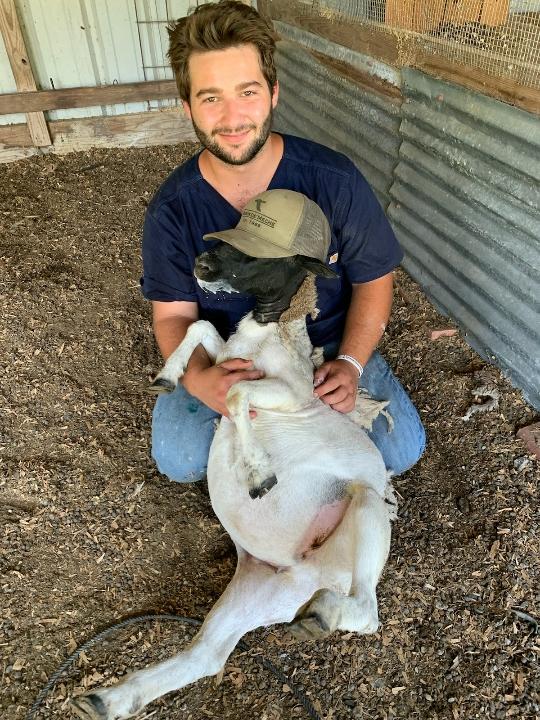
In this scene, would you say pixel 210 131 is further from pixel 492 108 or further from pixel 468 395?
pixel 468 395

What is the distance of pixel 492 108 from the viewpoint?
320cm

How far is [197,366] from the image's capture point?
2.58 m

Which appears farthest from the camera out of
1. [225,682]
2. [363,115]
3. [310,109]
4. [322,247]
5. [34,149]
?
[34,149]

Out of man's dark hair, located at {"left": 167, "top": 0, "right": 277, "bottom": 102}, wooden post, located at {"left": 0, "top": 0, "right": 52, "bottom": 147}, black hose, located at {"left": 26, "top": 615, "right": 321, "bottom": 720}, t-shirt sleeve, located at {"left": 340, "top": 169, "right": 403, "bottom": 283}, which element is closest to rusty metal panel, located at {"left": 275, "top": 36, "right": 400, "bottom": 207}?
t-shirt sleeve, located at {"left": 340, "top": 169, "right": 403, "bottom": 283}

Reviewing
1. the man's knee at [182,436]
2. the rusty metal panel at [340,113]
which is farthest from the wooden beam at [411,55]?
the man's knee at [182,436]

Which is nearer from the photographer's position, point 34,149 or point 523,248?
point 523,248

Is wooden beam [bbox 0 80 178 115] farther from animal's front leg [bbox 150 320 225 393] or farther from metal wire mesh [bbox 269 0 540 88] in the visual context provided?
animal's front leg [bbox 150 320 225 393]

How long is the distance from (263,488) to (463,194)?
93.9 inches

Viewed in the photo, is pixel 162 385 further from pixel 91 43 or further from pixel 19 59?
pixel 91 43

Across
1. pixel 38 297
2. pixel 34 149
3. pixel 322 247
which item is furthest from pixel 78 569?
pixel 34 149

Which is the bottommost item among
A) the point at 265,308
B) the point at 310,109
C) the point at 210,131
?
the point at 310,109

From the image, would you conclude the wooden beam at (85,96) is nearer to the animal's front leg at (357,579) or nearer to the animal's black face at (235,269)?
the animal's black face at (235,269)

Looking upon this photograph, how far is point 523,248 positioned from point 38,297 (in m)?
3.31

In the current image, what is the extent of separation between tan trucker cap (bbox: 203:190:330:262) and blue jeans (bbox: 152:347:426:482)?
0.91m
